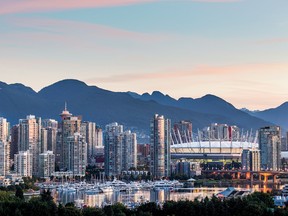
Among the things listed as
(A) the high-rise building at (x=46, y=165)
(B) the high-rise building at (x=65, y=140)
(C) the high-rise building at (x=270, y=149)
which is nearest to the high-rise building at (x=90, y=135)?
(B) the high-rise building at (x=65, y=140)

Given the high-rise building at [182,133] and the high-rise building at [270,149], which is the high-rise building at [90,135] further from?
the high-rise building at [270,149]

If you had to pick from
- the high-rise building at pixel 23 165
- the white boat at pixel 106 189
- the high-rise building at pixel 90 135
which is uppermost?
the high-rise building at pixel 90 135

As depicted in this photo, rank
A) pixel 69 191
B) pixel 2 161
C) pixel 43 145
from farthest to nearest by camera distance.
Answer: pixel 43 145 → pixel 2 161 → pixel 69 191

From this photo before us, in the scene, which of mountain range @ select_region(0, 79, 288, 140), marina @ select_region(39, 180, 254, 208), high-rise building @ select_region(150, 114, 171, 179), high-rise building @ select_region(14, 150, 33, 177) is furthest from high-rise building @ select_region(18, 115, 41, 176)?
mountain range @ select_region(0, 79, 288, 140)

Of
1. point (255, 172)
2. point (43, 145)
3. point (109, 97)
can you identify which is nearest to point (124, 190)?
point (255, 172)

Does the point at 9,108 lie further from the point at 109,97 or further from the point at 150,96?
the point at 150,96

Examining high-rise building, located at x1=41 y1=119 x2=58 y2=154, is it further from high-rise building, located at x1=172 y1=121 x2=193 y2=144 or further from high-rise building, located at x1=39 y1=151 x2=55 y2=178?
high-rise building, located at x1=172 y1=121 x2=193 y2=144
